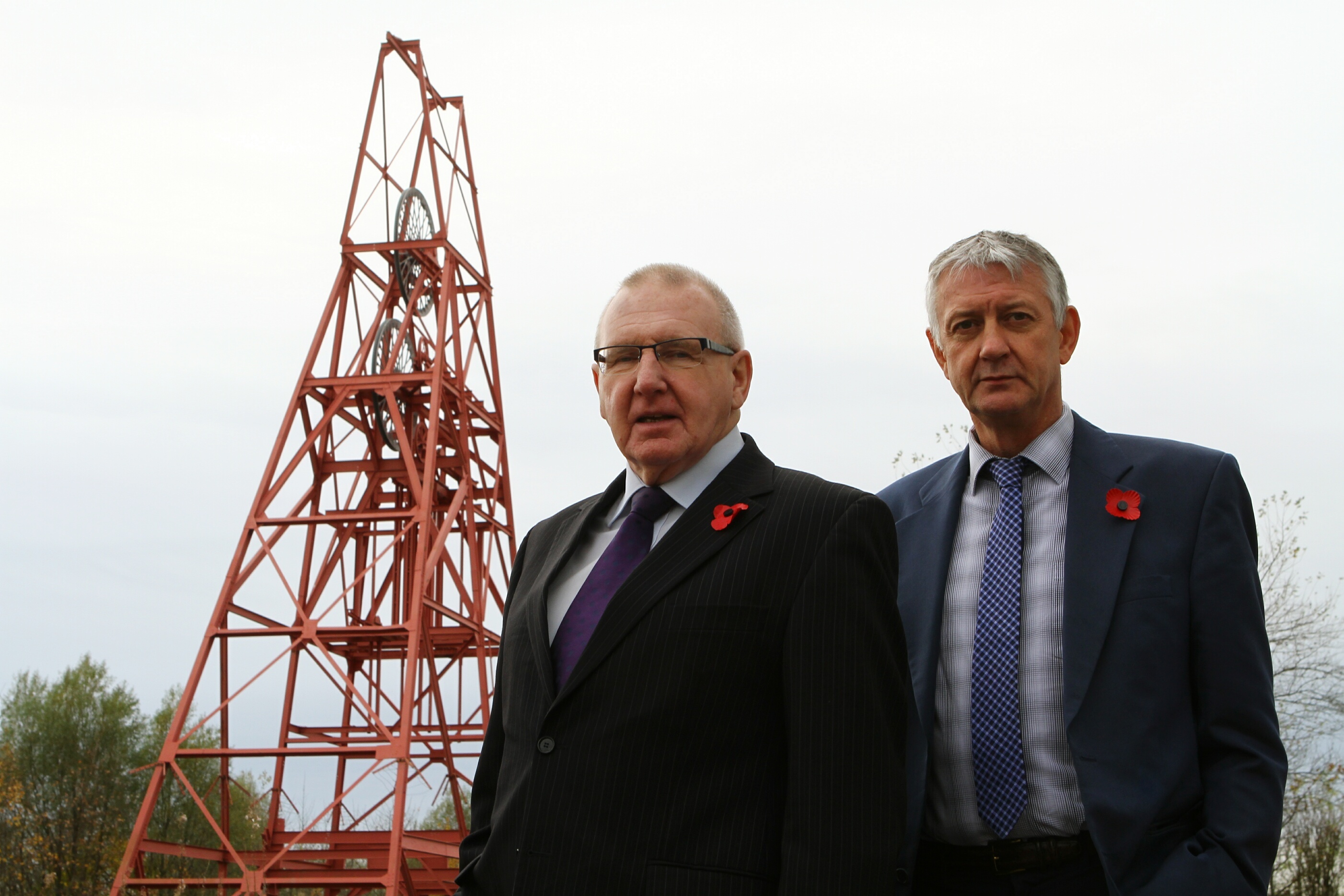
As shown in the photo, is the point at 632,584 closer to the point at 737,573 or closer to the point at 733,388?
the point at 737,573

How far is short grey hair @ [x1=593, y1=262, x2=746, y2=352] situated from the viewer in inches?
128

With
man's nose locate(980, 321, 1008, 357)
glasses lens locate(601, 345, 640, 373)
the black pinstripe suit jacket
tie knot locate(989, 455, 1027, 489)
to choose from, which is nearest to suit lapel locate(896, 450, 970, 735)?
tie knot locate(989, 455, 1027, 489)

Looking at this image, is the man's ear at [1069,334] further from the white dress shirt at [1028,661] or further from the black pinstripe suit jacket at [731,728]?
the black pinstripe suit jacket at [731,728]

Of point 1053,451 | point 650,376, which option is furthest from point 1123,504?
point 650,376

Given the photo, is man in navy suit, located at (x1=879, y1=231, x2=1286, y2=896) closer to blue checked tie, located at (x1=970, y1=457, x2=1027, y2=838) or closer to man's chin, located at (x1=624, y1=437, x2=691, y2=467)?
blue checked tie, located at (x1=970, y1=457, x2=1027, y2=838)

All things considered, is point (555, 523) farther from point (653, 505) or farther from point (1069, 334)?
A: point (1069, 334)

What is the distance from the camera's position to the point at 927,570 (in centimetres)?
328

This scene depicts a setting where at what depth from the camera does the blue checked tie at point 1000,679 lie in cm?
289

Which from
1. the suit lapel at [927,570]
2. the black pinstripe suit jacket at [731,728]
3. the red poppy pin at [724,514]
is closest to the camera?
the black pinstripe suit jacket at [731,728]

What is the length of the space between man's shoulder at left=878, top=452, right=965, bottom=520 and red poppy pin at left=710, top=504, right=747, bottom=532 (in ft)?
2.29

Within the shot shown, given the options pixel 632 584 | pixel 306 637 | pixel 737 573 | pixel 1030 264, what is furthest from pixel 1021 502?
pixel 306 637

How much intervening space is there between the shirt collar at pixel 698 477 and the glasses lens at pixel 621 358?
0.30m

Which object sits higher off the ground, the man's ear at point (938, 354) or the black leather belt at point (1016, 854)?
the man's ear at point (938, 354)

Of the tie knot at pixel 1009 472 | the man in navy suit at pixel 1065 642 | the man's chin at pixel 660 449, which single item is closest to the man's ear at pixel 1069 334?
the man in navy suit at pixel 1065 642
